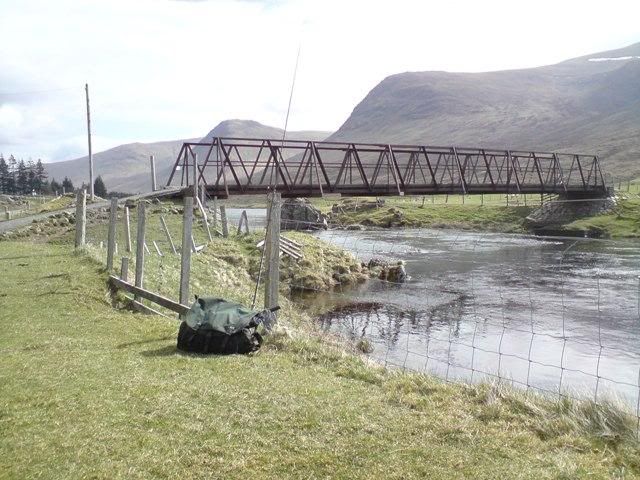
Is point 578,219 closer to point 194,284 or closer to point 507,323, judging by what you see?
point 507,323

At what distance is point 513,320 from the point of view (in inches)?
948

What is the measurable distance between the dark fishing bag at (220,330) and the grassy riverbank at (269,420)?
A: 34 centimetres

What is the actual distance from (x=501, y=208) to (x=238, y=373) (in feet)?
271

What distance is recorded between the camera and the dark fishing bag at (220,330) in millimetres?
11016

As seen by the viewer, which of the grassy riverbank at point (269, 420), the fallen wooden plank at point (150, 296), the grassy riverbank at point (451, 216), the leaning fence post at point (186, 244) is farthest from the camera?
the grassy riverbank at point (451, 216)

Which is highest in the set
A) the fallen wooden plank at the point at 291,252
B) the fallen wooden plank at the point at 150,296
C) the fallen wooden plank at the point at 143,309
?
the fallen wooden plank at the point at 150,296

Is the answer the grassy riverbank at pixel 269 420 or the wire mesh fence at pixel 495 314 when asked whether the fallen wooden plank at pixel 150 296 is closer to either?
the grassy riverbank at pixel 269 420

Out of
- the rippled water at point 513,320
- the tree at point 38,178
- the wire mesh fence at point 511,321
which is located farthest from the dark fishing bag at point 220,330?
the tree at point 38,178

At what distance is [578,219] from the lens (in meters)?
72.8

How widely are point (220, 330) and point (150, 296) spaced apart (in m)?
4.75

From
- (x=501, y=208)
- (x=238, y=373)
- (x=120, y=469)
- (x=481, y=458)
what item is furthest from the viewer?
(x=501, y=208)

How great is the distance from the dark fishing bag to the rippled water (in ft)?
14.2

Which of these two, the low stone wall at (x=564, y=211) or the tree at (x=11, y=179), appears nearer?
the low stone wall at (x=564, y=211)

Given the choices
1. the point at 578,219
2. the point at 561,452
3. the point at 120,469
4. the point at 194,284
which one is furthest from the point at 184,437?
the point at 578,219
